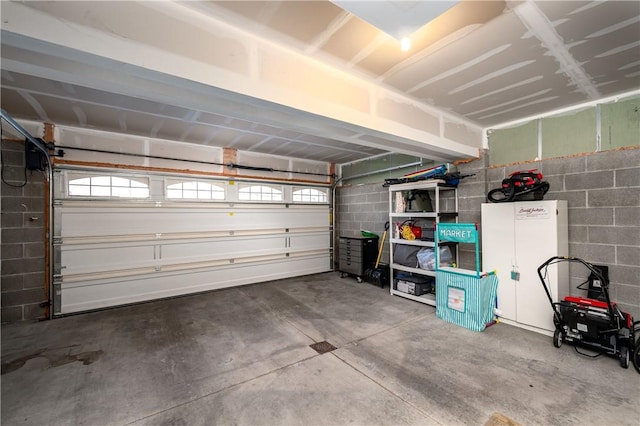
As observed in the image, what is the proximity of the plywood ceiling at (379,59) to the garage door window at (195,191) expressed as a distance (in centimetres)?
156

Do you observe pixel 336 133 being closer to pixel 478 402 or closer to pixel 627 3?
pixel 627 3

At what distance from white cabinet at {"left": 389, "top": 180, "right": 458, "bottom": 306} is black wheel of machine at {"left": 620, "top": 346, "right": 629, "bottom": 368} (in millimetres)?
1886

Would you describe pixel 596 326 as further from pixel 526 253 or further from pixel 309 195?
pixel 309 195

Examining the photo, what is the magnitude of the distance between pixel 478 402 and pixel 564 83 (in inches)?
120

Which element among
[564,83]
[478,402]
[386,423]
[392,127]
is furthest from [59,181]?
[564,83]

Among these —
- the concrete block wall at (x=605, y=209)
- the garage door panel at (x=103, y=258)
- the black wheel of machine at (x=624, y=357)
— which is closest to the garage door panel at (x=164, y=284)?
the garage door panel at (x=103, y=258)

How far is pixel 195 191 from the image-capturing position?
4.93 meters

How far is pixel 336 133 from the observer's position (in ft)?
9.89

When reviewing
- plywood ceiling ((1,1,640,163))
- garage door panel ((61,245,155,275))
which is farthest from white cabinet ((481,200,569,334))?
garage door panel ((61,245,155,275))

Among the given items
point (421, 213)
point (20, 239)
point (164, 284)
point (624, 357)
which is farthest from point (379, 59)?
point (20, 239)

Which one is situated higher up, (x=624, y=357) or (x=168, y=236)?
(x=168, y=236)

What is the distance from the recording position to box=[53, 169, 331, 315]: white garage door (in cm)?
391

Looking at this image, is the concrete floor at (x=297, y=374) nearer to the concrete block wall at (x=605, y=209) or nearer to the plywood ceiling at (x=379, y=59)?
the concrete block wall at (x=605, y=209)

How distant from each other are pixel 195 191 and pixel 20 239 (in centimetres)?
235
